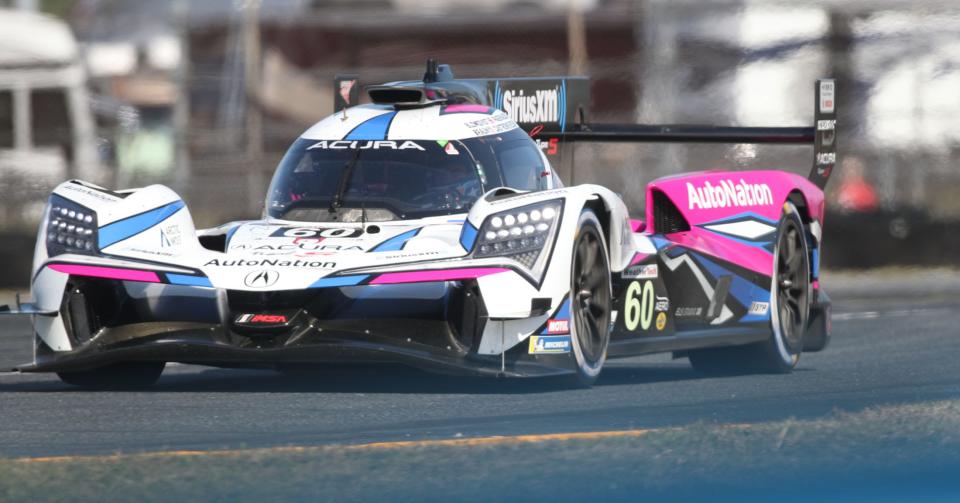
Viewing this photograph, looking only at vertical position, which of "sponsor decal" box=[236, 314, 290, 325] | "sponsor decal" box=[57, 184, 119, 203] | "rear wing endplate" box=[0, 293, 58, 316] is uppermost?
"sponsor decal" box=[57, 184, 119, 203]

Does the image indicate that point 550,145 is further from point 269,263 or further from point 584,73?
point 584,73

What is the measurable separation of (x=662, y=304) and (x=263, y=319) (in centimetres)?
217

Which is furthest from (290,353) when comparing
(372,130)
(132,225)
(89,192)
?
(372,130)

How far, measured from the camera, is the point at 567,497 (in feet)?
16.1

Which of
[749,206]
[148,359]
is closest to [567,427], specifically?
[148,359]

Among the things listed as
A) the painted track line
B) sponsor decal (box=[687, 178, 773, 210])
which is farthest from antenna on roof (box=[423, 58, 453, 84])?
the painted track line

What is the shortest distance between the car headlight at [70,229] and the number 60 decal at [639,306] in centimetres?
235

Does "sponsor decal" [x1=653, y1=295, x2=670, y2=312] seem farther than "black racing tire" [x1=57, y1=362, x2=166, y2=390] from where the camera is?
Yes

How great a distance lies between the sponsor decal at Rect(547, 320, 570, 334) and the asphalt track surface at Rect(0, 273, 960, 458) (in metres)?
0.26

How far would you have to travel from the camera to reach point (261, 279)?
292 inches

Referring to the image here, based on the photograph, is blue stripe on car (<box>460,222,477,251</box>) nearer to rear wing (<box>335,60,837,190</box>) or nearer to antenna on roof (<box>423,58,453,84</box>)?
rear wing (<box>335,60,837,190</box>)

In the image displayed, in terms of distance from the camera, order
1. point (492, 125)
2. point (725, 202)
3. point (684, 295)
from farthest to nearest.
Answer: point (725, 202), point (684, 295), point (492, 125)

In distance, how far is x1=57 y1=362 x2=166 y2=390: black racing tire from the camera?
8055 mm

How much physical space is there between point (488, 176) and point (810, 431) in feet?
9.03
